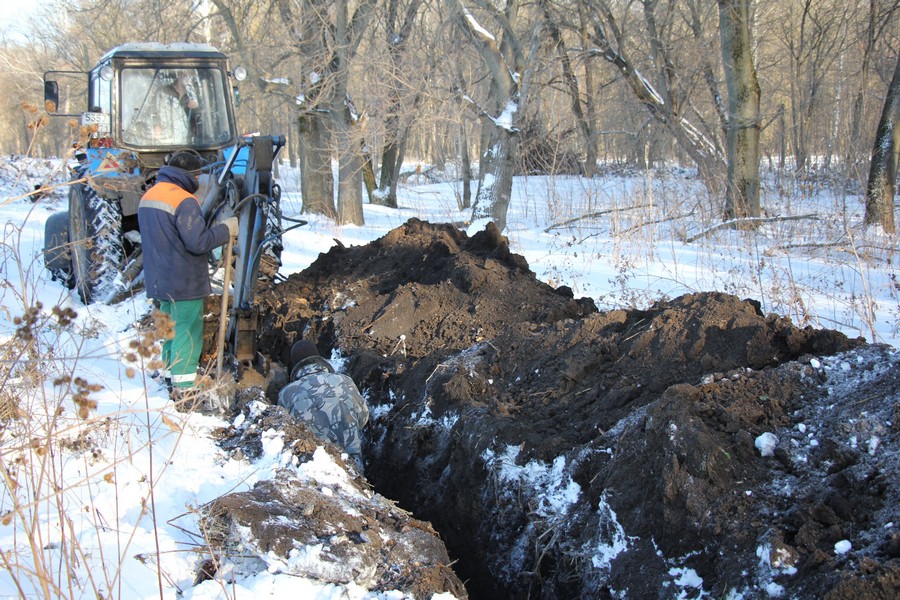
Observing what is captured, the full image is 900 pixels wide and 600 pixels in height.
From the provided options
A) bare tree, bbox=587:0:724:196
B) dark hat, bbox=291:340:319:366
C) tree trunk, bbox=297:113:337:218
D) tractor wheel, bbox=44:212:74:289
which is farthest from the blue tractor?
bare tree, bbox=587:0:724:196

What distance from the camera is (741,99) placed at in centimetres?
1112

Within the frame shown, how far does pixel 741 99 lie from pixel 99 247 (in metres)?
9.39

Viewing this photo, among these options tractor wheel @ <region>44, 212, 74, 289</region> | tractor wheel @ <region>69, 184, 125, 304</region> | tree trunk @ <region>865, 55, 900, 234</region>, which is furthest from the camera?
tree trunk @ <region>865, 55, 900, 234</region>

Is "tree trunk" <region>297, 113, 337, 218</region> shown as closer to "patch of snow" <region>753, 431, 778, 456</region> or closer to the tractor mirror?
the tractor mirror

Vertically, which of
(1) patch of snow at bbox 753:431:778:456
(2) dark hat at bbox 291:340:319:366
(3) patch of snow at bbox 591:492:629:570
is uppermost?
(2) dark hat at bbox 291:340:319:366

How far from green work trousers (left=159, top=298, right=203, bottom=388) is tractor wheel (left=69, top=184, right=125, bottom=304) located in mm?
2773

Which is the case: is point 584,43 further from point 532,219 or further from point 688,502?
point 688,502

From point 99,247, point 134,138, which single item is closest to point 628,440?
point 99,247

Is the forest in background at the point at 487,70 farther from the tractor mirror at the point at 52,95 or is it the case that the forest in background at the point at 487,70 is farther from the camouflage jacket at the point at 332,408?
the camouflage jacket at the point at 332,408

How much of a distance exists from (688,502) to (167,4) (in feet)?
43.3

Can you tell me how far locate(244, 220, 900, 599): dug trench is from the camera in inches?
110

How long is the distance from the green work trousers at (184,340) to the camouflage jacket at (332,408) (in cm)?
106

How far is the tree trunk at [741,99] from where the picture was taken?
1092 centimetres

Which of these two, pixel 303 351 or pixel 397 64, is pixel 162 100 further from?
pixel 397 64
